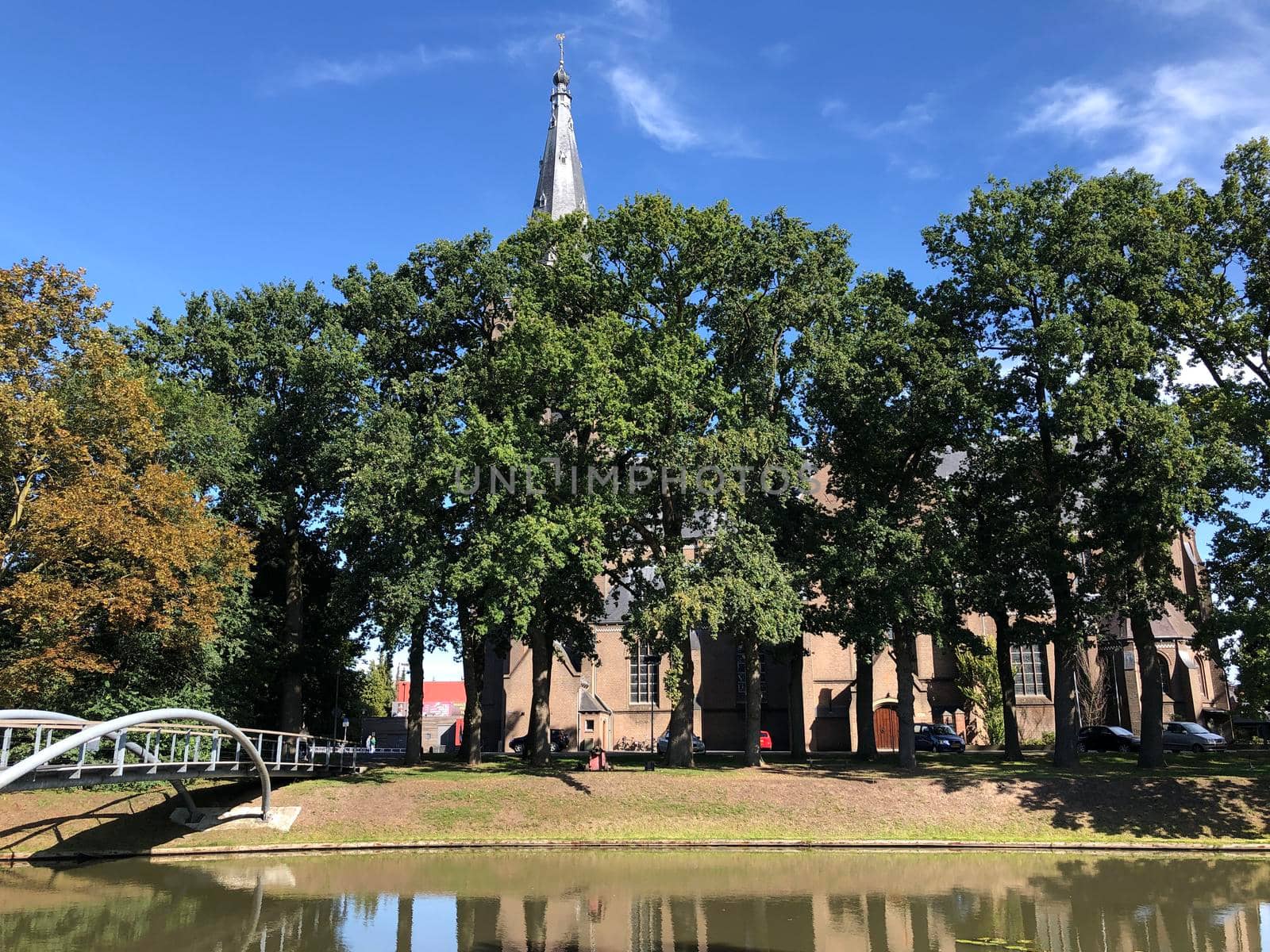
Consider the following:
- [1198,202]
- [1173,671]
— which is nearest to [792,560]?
[1198,202]

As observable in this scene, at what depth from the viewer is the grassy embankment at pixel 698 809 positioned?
25594 mm

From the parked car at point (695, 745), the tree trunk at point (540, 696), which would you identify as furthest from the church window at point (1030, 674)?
the tree trunk at point (540, 696)

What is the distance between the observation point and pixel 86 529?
26.2m

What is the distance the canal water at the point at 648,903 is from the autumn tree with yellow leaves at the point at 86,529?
702 cm

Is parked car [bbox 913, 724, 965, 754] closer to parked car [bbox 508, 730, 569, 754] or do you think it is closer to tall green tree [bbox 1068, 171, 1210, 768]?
tall green tree [bbox 1068, 171, 1210, 768]

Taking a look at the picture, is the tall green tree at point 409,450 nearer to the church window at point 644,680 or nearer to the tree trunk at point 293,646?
the tree trunk at point 293,646

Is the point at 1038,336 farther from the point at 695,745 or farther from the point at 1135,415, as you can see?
the point at 695,745

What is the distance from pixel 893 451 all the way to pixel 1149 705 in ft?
38.6

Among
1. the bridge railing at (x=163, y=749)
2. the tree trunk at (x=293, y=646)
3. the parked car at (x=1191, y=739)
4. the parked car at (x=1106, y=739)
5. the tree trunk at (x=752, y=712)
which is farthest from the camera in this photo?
the parked car at (x=1106, y=739)

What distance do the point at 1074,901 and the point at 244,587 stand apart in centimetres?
2716

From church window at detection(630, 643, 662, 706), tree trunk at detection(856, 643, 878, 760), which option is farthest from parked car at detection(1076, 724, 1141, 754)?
church window at detection(630, 643, 662, 706)

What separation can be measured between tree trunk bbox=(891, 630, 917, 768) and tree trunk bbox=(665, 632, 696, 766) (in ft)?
23.5

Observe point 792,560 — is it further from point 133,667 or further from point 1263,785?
point 133,667

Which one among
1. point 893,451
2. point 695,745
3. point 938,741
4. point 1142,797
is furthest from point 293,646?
point 1142,797
